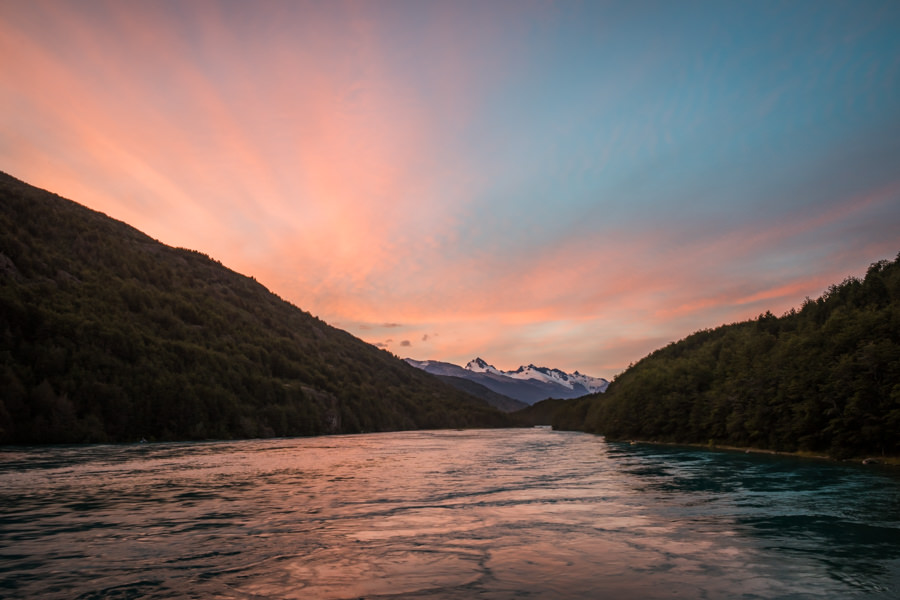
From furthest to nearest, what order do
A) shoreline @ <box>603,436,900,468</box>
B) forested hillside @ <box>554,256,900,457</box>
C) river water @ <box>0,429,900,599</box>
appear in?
forested hillside @ <box>554,256,900,457</box> < shoreline @ <box>603,436,900,468</box> < river water @ <box>0,429,900,599</box>

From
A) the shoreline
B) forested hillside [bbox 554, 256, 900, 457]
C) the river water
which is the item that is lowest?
the river water

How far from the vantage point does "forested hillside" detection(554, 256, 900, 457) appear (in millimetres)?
62438

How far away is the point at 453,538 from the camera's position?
2473 centimetres

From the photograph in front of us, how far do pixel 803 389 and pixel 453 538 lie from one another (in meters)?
66.7

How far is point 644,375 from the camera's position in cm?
15312

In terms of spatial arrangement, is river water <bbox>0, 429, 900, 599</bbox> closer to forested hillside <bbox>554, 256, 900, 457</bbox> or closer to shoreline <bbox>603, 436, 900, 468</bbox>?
shoreline <bbox>603, 436, 900, 468</bbox>

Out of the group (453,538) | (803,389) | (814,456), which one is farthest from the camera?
(803,389)

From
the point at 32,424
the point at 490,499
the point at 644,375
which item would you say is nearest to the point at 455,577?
the point at 490,499

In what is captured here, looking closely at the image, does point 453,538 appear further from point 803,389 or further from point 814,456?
point 803,389

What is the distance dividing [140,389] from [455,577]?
148 m

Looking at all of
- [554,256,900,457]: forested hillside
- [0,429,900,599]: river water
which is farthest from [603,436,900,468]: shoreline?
[0,429,900,599]: river water

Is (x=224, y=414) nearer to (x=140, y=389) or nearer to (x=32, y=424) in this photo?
(x=140, y=389)

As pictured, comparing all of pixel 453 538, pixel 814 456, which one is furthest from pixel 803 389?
pixel 453 538

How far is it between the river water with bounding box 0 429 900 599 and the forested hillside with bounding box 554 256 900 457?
1891cm
